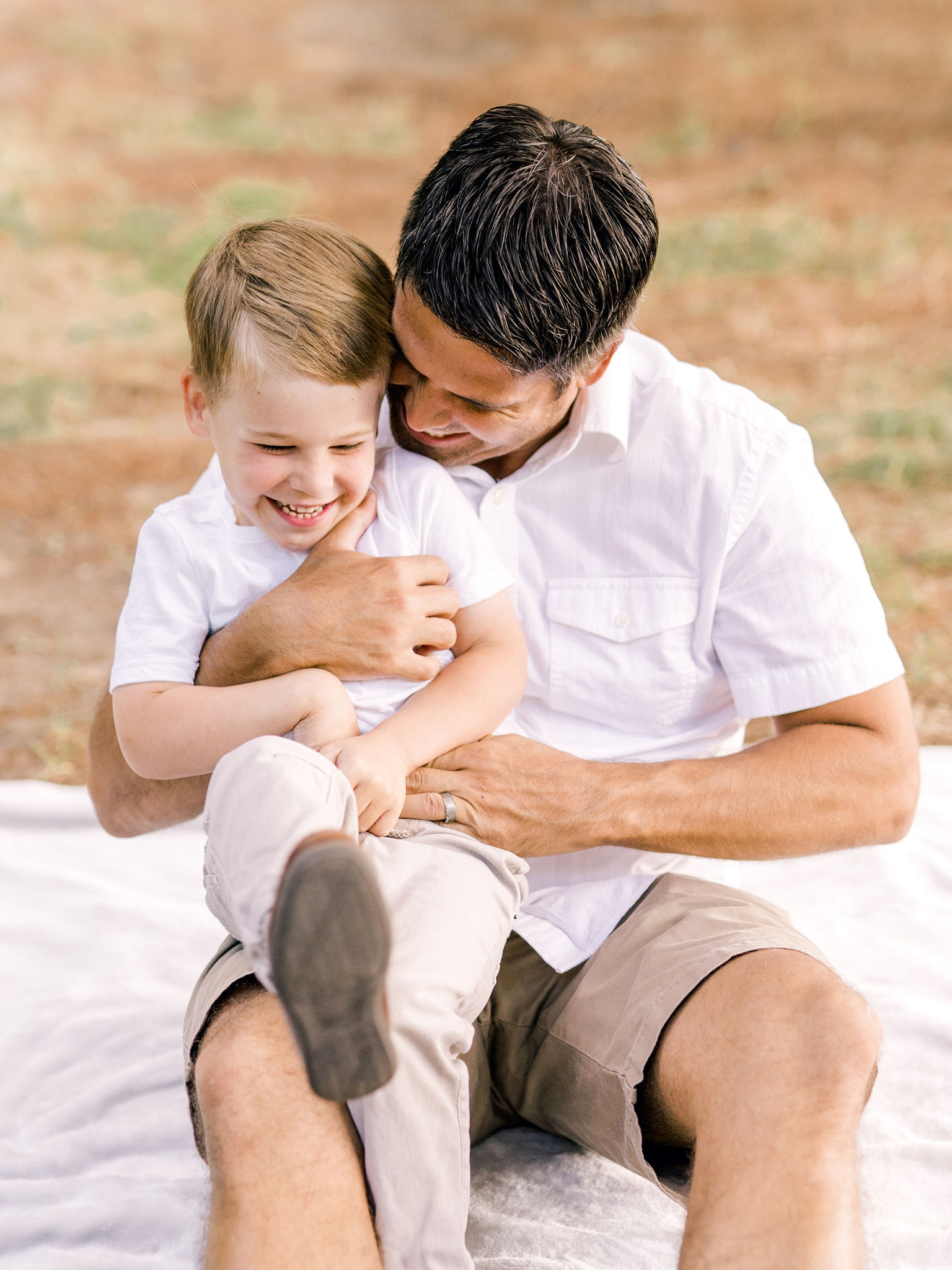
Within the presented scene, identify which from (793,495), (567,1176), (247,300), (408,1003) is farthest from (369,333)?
(567,1176)

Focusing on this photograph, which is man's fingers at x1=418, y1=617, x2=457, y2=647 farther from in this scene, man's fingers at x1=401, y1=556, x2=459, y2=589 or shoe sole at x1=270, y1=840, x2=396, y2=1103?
shoe sole at x1=270, y1=840, x2=396, y2=1103

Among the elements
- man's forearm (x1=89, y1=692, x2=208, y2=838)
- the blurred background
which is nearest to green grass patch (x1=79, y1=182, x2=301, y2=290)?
the blurred background

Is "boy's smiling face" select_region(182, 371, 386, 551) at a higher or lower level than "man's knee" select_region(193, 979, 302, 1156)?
higher

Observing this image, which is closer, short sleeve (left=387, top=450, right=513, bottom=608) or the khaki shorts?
the khaki shorts

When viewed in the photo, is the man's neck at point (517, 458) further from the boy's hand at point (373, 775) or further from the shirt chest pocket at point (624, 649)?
Result: the boy's hand at point (373, 775)

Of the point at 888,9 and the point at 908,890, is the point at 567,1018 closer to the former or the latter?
the point at 908,890

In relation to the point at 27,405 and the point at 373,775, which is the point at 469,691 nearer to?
the point at 373,775

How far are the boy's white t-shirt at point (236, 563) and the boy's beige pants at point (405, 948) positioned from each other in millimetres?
311

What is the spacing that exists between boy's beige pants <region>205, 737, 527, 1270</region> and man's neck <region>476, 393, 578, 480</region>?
656 mm

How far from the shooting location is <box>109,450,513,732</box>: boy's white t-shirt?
1763 millimetres

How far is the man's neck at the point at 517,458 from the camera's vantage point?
6.41 feet

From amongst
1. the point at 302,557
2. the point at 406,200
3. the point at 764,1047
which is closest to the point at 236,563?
the point at 302,557

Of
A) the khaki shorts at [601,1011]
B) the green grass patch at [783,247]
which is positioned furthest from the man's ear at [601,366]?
the green grass patch at [783,247]

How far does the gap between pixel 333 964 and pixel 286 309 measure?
0.86 meters
